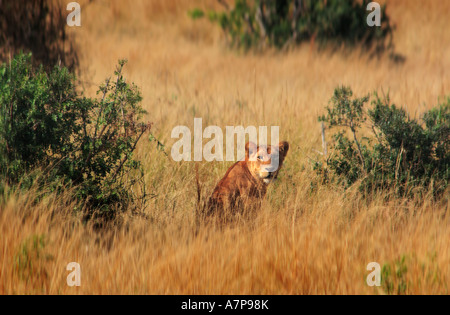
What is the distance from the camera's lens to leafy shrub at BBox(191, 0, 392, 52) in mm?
13008

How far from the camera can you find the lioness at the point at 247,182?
4.29 m

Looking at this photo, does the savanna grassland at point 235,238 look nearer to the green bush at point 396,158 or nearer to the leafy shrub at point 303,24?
the green bush at point 396,158

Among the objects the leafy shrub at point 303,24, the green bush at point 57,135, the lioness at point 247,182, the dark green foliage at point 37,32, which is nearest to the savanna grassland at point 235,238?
the lioness at point 247,182

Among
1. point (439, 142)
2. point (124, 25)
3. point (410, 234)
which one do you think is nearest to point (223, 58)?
point (124, 25)

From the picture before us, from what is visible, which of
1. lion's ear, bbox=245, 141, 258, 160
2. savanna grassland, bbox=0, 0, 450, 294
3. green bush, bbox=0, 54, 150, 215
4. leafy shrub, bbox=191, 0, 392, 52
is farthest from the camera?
leafy shrub, bbox=191, 0, 392, 52

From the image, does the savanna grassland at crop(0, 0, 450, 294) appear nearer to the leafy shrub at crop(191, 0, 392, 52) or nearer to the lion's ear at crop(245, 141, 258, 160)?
the lion's ear at crop(245, 141, 258, 160)

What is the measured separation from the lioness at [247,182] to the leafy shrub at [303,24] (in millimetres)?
8786

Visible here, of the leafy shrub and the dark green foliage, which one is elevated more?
the leafy shrub

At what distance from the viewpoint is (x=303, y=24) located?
13062mm

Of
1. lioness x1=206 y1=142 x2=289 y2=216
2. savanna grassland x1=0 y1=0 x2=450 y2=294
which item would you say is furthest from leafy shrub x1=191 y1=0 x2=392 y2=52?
lioness x1=206 y1=142 x2=289 y2=216

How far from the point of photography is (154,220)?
4.30 metres

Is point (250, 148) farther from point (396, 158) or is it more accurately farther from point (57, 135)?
point (57, 135)

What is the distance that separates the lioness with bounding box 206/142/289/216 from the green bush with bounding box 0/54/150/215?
79 centimetres

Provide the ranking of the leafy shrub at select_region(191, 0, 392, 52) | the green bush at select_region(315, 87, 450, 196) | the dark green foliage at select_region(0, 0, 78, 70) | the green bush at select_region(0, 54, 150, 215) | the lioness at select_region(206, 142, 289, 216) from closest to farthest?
the green bush at select_region(0, 54, 150, 215), the lioness at select_region(206, 142, 289, 216), the green bush at select_region(315, 87, 450, 196), the dark green foliage at select_region(0, 0, 78, 70), the leafy shrub at select_region(191, 0, 392, 52)
